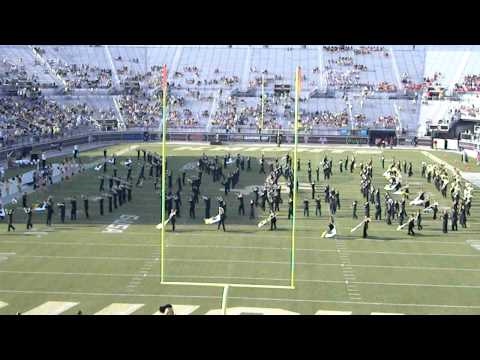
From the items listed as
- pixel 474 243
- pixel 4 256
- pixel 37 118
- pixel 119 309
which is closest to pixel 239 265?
pixel 119 309

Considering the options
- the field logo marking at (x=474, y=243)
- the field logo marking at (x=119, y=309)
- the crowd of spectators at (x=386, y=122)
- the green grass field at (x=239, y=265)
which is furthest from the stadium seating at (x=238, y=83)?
the field logo marking at (x=119, y=309)

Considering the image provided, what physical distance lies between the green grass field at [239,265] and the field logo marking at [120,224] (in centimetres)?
14

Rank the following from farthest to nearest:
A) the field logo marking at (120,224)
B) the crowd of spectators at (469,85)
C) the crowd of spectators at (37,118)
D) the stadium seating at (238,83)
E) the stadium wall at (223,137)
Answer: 1. the crowd of spectators at (469,85)
2. the stadium seating at (238,83)
3. the stadium wall at (223,137)
4. the crowd of spectators at (37,118)
5. the field logo marking at (120,224)

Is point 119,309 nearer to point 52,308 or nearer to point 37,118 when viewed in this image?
point 52,308

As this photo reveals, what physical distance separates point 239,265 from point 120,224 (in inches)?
140

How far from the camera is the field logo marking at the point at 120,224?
13.4 m

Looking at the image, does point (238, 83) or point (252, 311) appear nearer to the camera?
point (252, 311)

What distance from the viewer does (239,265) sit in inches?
441

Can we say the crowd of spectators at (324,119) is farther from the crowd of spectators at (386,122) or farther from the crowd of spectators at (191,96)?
the crowd of spectators at (386,122)

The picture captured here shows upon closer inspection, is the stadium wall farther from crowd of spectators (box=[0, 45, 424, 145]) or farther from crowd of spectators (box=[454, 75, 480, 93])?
crowd of spectators (box=[454, 75, 480, 93])

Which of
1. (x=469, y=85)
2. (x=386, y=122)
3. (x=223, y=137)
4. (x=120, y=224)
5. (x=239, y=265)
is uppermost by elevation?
(x=469, y=85)
